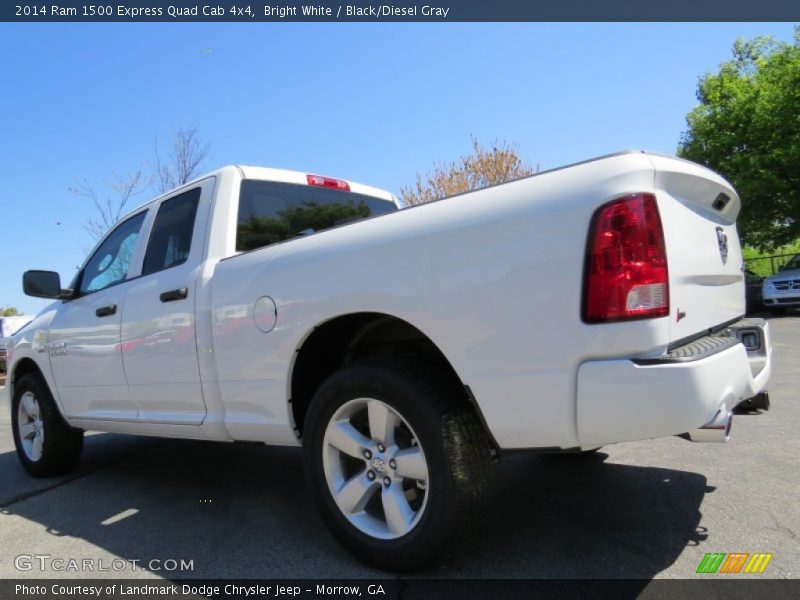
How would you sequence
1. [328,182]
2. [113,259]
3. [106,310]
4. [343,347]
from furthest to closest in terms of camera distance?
[113,259]
[328,182]
[106,310]
[343,347]

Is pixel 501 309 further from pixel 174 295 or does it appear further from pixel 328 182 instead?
pixel 328 182

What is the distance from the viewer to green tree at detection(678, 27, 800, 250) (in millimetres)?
21156

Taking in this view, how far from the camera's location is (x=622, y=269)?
198 cm

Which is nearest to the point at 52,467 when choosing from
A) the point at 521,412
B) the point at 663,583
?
the point at 521,412

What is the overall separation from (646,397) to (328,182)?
2.84 meters

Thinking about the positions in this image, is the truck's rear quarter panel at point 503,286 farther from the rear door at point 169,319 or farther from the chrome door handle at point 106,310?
the chrome door handle at point 106,310

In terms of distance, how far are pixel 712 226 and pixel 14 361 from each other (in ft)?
17.6

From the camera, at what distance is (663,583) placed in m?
2.31

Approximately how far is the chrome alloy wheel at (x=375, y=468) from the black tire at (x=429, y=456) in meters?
0.03

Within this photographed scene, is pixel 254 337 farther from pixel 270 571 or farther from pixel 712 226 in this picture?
pixel 712 226

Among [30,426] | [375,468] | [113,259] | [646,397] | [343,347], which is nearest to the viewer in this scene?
[646,397]

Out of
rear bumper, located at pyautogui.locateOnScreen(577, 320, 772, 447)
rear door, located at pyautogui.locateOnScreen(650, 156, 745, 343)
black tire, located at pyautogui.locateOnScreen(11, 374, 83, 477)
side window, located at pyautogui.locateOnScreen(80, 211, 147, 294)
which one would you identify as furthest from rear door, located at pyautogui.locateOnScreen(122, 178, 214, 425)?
rear door, located at pyautogui.locateOnScreen(650, 156, 745, 343)

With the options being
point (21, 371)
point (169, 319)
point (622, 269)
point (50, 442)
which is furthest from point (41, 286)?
point (622, 269)

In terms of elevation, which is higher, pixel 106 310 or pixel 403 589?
pixel 106 310
